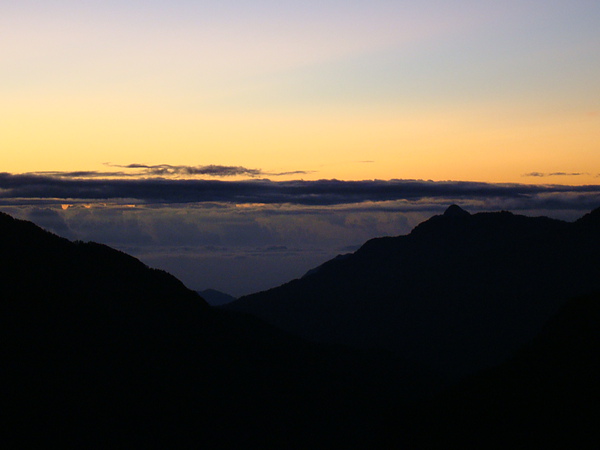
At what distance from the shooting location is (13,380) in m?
193

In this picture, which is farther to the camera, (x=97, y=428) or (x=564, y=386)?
(x=97, y=428)

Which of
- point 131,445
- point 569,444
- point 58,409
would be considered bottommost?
point 131,445

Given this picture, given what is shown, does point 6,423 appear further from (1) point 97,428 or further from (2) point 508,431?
(2) point 508,431

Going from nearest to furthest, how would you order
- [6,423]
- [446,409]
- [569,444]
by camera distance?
[569,444], [6,423], [446,409]

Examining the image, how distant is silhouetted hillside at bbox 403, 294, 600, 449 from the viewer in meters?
149

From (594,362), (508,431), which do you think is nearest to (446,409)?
(508,431)

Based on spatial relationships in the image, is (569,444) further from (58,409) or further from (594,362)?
(58,409)

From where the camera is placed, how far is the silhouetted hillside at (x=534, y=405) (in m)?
149

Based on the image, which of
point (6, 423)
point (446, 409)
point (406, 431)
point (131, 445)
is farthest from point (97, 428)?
point (446, 409)

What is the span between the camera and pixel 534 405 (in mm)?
164000

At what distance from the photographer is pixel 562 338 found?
194 m

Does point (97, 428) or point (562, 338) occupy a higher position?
point (562, 338)

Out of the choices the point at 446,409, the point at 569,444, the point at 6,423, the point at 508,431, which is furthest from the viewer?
the point at 446,409

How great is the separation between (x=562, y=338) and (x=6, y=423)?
168 metres
